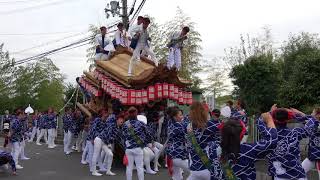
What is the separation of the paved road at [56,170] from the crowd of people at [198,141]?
1.27 ft

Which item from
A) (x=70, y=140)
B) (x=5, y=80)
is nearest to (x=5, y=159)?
(x=70, y=140)

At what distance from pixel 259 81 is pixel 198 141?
1871 centimetres

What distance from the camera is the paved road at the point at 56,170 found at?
12.8 meters

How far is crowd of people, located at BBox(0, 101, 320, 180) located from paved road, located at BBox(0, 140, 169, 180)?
0.39 meters

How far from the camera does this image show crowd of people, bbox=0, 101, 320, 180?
519cm

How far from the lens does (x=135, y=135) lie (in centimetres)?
987

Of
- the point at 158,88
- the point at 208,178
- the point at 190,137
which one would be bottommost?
the point at 208,178

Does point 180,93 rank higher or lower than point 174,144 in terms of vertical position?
higher

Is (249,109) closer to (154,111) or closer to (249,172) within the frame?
(154,111)

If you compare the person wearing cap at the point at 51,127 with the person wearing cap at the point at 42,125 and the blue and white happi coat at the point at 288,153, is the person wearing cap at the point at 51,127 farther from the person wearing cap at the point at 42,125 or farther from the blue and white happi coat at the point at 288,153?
the blue and white happi coat at the point at 288,153

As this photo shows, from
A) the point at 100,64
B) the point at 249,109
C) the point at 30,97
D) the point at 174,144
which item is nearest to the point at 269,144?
the point at 174,144

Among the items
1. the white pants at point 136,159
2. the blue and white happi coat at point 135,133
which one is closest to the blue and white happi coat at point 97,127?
the blue and white happi coat at point 135,133

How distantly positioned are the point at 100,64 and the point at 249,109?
35.2 feet

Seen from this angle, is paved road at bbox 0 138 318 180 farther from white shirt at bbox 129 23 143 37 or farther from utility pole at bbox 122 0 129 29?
utility pole at bbox 122 0 129 29
